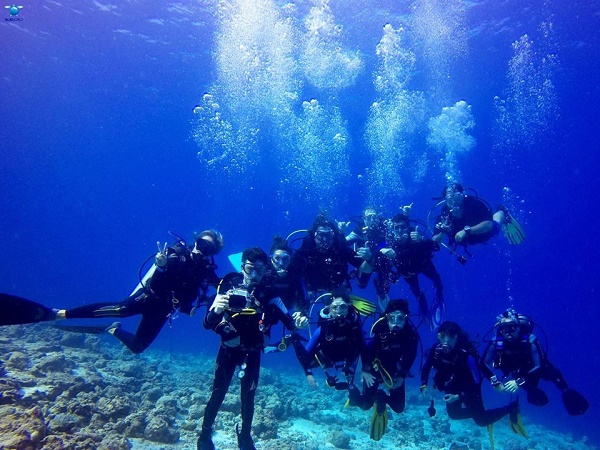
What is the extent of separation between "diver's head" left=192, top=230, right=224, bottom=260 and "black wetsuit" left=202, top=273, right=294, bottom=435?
1.26 m

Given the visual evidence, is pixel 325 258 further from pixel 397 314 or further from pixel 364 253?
pixel 397 314

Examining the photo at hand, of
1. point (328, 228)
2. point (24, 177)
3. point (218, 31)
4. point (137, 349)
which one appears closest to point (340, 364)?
point (328, 228)

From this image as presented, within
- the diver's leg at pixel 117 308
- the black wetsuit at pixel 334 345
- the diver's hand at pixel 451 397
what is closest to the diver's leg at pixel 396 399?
the diver's hand at pixel 451 397

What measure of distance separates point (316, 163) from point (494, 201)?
59236 mm

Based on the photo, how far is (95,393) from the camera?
27.6ft

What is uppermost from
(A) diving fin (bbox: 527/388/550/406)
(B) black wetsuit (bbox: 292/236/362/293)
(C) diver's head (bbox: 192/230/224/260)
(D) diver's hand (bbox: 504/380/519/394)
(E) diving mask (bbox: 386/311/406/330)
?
(B) black wetsuit (bbox: 292/236/362/293)

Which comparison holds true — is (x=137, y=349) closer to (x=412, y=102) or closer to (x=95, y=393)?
(x=95, y=393)

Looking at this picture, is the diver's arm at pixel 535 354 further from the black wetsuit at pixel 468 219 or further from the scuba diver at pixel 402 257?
the black wetsuit at pixel 468 219

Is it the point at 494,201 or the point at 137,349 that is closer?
the point at 137,349

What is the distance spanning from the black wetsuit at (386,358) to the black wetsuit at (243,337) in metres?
1.75

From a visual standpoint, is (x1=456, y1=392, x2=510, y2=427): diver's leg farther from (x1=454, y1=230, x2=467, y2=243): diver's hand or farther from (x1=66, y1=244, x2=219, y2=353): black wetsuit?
(x1=66, y1=244, x2=219, y2=353): black wetsuit

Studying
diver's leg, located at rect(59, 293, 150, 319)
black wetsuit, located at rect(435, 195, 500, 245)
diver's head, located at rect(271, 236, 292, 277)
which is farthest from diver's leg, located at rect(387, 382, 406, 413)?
diver's leg, located at rect(59, 293, 150, 319)

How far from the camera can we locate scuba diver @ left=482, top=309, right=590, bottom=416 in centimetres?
766

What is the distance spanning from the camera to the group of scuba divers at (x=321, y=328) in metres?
6.25
